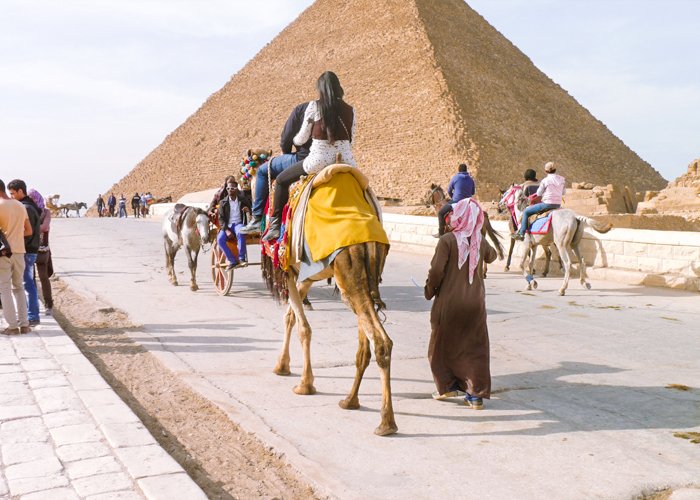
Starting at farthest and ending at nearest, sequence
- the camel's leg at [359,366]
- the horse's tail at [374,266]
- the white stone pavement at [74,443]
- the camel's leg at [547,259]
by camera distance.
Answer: the camel's leg at [547,259] → the camel's leg at [359,366] → the horse's tail at [374,266] → the white stone pavement at [74,443]

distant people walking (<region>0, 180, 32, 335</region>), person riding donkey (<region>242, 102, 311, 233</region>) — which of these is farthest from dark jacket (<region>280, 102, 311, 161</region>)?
distant people walking (<region>0, 180, 32, 335</region>)

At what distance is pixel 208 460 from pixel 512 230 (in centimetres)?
1122

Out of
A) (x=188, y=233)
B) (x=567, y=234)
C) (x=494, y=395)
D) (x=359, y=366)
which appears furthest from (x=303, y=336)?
(x=567, y=234)

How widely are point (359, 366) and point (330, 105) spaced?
6.53 ft

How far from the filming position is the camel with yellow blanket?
447 cm

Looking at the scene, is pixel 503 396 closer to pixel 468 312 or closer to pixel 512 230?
pixel 468 312

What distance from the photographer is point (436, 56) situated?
113m

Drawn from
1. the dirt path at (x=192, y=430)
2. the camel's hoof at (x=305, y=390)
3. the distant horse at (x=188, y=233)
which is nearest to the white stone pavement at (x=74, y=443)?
the dirt path at (x=192, y=430)

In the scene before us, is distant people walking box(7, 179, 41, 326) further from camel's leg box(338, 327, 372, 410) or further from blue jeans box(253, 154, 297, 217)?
camel's leg box(338, 327, 372, 410)

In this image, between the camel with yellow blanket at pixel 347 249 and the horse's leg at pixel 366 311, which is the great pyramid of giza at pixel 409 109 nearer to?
the camel with yellow blanket at pixel 347 249

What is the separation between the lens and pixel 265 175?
672cm

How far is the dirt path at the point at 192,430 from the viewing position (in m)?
3.78

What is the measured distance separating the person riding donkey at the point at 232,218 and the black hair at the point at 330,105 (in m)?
4.91

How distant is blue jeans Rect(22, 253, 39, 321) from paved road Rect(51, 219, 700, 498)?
1.11m
